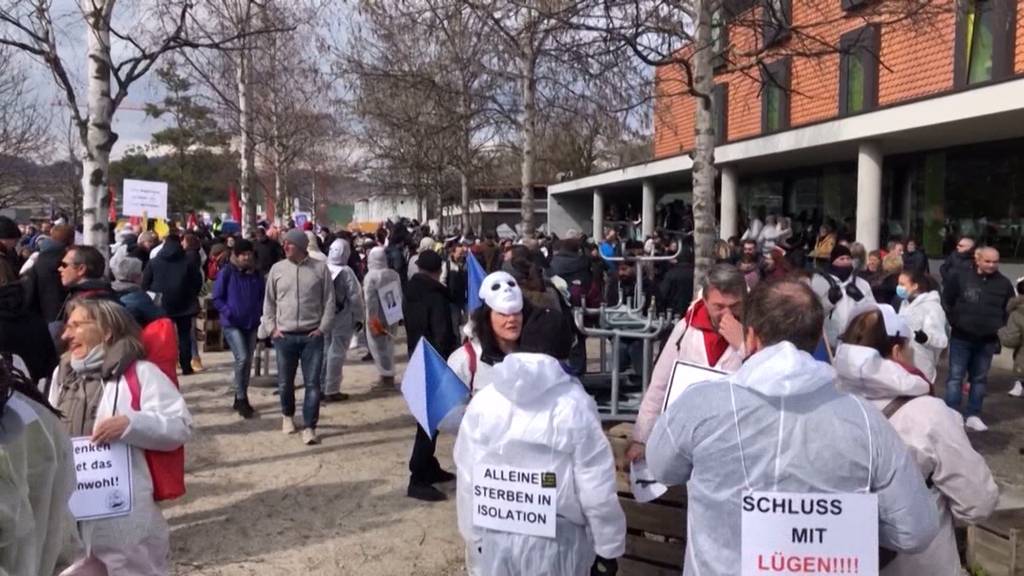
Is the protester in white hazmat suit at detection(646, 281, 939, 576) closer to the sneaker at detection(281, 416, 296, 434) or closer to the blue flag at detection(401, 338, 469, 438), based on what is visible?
the blue flag at detection(401, 338, 469, 438)

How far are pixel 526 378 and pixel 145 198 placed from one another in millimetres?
11533

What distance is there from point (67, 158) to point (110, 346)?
99.9ft

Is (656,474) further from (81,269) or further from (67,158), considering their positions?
(67,158)

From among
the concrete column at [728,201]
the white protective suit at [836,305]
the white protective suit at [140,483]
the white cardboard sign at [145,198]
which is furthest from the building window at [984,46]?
the white protective suit at [140,483]

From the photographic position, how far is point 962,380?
9070 mm

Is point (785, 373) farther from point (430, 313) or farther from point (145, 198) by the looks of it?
point (145, 198)

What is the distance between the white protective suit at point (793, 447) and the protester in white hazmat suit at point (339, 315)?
694cm

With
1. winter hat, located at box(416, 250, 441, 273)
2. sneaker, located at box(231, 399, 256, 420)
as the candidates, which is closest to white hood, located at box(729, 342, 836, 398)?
winter hat, located at box(416, 250, 441, 273)

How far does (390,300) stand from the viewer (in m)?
10.2

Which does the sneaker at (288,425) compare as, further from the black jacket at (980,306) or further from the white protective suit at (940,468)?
the black jacket at (980,306)

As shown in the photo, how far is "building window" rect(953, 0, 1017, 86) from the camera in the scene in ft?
50.3

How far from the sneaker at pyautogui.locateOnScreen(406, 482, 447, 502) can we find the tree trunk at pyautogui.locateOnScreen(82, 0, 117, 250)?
423 centimetres

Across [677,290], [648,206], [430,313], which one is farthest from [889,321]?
[648,206]

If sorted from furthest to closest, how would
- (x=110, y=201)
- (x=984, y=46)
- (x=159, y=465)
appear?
(x=984, y=46), (x=110, y=201), (x=159, y=465)
